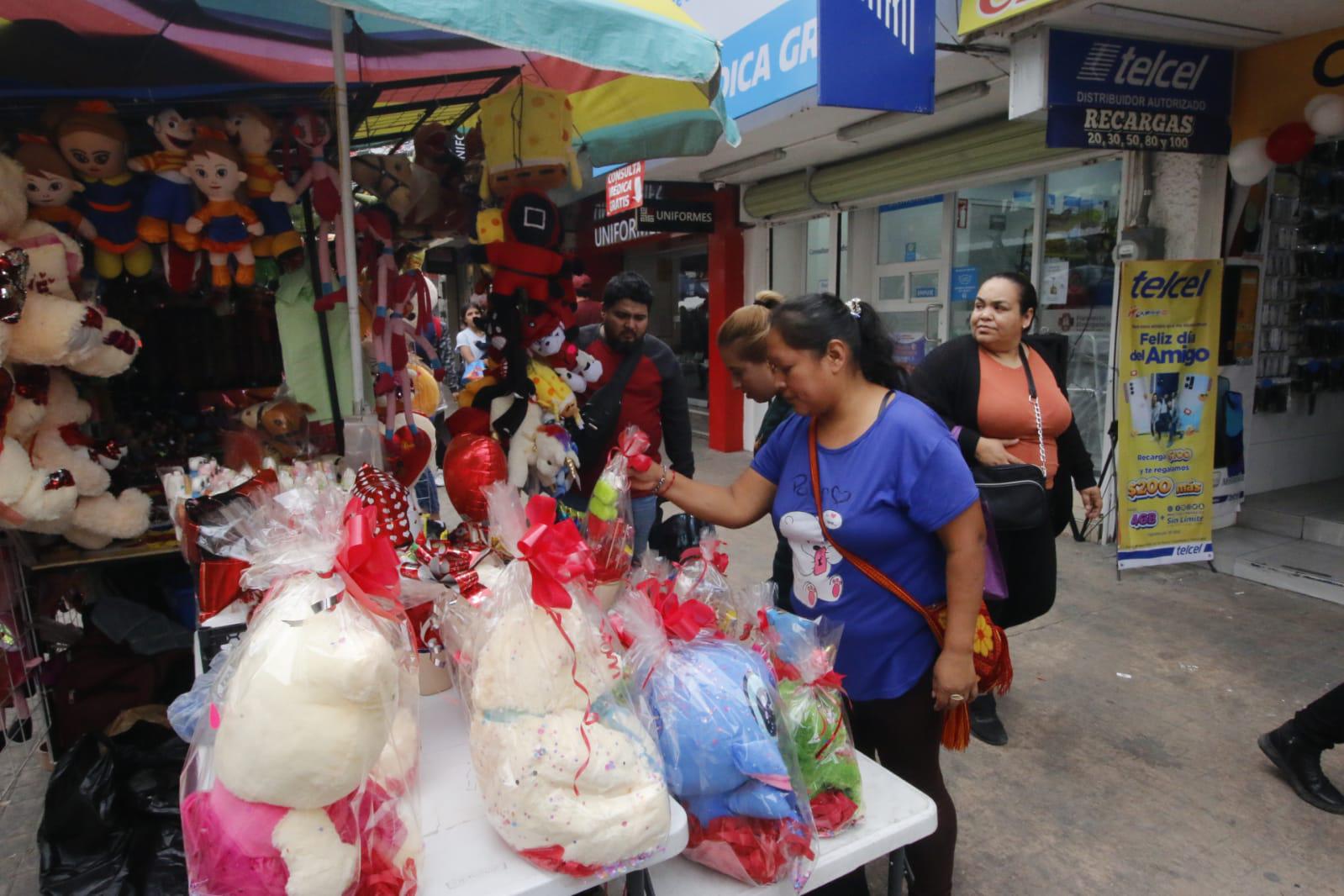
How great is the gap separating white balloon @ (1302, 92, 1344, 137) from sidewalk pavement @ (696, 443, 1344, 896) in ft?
8.74

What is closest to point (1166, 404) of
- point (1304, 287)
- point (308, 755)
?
point (1304, 287)

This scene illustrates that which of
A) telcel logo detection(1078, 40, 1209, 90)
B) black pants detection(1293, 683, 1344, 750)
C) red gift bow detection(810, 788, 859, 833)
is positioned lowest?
black pants detection(1293, 683, 1344, 750)

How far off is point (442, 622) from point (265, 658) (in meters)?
0.48

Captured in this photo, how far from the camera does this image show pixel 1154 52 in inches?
173

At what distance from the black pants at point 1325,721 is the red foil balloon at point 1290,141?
325 cm

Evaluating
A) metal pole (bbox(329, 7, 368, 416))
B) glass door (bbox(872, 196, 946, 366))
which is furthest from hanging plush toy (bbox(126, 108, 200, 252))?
glass door (bbox(872, 196, 946, 366))

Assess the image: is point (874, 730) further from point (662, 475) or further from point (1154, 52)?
point (1154, 52)

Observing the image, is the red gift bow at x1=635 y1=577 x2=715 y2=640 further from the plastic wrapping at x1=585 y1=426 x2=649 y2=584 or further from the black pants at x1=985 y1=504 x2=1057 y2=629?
the black pants at x1=985 y1=504 x2=1057 y2=629

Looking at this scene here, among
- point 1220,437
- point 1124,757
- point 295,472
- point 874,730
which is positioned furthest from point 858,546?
point 1220,437

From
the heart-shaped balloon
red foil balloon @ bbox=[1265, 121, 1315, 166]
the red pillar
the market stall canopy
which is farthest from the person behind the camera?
the red pillar

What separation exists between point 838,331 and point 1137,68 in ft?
12.5

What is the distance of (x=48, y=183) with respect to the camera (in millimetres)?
2443

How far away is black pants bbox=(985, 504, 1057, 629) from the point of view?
2.83 metres

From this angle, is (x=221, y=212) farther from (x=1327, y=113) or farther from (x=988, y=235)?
(x=988, y=235)
